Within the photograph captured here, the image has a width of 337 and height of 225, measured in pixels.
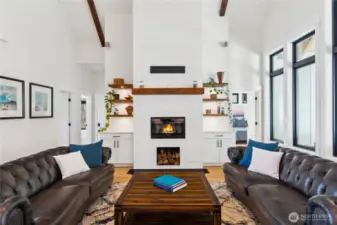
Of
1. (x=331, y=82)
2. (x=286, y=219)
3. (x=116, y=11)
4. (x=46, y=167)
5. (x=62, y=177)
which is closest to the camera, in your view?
(x=286, y=219)

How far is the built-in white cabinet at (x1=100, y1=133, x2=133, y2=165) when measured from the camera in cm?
625

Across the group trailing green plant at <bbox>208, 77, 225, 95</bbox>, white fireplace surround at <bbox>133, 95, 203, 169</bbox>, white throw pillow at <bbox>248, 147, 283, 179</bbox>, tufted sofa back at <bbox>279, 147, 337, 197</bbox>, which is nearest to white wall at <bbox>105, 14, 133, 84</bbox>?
white fireplace surround at <bbox>133, 95, 203, 169</bbox>

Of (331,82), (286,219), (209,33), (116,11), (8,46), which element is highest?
(116,11)

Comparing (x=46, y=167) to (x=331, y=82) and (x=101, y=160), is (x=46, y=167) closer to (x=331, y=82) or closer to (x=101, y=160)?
(x=101, y=160)

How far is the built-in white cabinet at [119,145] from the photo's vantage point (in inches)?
246

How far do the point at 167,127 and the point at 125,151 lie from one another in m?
1.33

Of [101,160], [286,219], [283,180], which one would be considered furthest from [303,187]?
[101,160]

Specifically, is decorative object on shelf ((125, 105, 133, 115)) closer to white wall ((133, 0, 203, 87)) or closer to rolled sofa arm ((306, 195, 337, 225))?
white wall ((133, 0, 203, 87))

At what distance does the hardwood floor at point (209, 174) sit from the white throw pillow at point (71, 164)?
1.42 m

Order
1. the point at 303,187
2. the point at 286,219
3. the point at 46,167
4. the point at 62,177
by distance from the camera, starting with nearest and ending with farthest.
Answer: the point at 286,219, the point at 303,187, the point at 46,167, the point at 62,177

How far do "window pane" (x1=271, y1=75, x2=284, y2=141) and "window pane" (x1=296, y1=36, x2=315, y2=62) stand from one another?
3.23ft

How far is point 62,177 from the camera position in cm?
346

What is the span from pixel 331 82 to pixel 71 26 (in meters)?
6.70

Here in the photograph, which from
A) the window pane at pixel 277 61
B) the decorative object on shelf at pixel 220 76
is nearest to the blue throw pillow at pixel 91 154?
the decorative object on shelf at pixel 220 76
